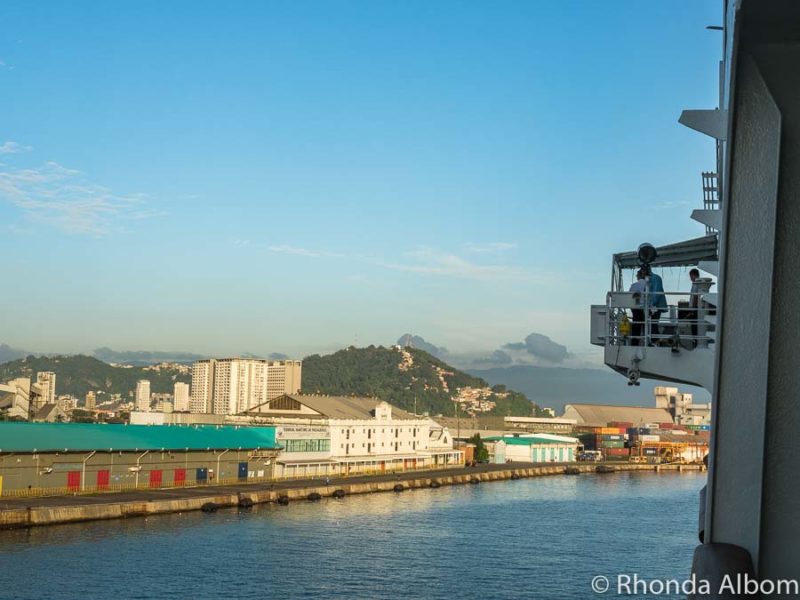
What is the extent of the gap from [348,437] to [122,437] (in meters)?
20.3

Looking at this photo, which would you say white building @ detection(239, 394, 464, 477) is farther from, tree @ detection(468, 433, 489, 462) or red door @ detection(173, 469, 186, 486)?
red door @ detection(173, 469, 186, 486)

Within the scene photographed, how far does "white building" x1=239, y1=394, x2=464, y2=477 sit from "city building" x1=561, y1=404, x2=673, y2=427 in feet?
261

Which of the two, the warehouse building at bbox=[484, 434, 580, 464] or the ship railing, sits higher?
the ship railing

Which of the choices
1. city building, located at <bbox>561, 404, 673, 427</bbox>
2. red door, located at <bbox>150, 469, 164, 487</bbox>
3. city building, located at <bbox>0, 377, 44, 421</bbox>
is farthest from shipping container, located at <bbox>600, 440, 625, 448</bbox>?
red door, located at <bbox>150, 469, 164, 487</bbox>

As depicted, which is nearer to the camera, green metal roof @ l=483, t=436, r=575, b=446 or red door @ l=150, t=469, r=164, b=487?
red door @ l=150, t=469, r=164, b=487

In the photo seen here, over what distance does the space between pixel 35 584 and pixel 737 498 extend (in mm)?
23299

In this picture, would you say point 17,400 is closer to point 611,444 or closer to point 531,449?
point 531,449

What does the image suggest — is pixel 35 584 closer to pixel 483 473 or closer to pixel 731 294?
pixel 731 294

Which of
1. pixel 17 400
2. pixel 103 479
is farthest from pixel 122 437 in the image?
pixel 17 400

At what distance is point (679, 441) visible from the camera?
4387 inches

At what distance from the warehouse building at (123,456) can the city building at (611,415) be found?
105205 mm

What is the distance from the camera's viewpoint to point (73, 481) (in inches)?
1582

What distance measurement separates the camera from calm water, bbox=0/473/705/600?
2417cm

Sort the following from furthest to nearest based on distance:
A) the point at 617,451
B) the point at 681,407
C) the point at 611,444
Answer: the point at 681,407 < the point at 611,444 < the point at 617,451
